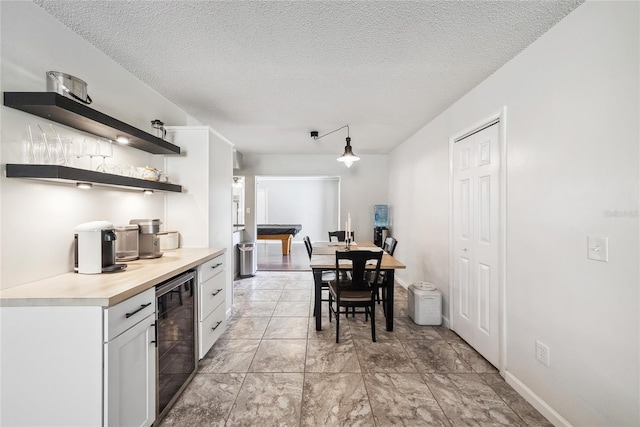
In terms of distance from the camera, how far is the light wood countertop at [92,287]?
1.22 meters

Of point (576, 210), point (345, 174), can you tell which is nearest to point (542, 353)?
point (576, 210)

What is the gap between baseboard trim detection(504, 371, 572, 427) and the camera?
1654 millimetres

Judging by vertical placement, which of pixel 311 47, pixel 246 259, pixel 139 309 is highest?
pixel 311 47

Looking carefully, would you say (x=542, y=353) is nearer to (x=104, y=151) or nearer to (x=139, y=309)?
(x=139, y=309)

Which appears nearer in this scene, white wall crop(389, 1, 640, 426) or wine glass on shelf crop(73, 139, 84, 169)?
white wall crop(389, 1, 640, 426)

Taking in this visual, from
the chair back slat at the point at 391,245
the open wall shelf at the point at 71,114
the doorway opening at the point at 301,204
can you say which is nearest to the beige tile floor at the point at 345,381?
the chair back slat at the point at 391,245

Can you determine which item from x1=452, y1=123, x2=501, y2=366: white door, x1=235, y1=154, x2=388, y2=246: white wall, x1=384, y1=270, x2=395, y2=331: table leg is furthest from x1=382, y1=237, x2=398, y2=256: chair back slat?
x1=235, y1=154, x2=388, y2=246: white wall

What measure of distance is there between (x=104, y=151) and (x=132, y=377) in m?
1.53

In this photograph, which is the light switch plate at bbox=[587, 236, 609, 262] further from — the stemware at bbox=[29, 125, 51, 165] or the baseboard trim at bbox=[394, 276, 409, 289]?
the baseboard trim at bbox=[394, 276, 409, 289]

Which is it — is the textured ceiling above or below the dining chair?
above

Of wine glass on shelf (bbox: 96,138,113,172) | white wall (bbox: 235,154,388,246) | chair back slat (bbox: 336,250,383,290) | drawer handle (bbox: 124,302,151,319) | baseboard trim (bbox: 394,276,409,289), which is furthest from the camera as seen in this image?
white wall (bbox: 235,154,388,246)

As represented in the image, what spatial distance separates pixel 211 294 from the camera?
7.83 feet

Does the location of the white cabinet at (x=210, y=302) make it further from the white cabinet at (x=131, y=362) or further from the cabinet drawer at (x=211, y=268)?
the white cabinet at (x=131, y=362)

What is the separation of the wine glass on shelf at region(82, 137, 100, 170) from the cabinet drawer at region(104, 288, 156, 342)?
41.8 inches
